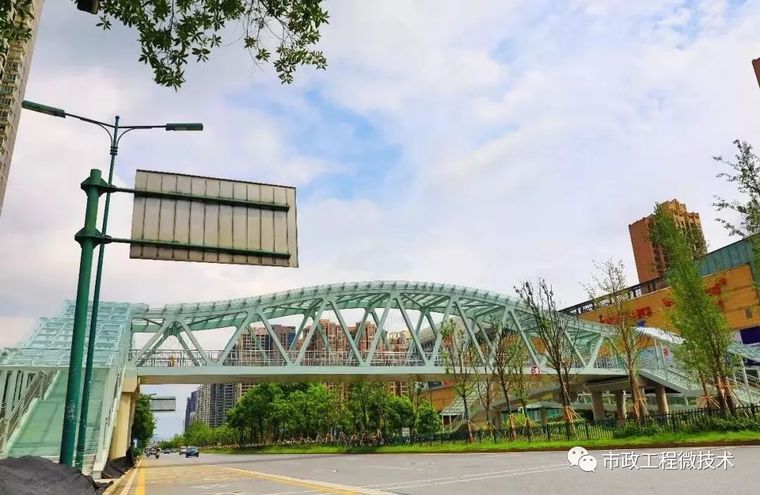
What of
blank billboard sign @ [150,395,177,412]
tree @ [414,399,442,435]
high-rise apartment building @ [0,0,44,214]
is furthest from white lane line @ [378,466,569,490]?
blank billboard sign @ [150,395,177,412]

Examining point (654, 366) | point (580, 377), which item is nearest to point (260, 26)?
point (654, 366)

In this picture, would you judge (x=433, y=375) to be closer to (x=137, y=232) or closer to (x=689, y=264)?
(x=689, y=264)

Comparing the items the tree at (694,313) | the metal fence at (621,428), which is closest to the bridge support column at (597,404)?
the metal fence at (621,428)

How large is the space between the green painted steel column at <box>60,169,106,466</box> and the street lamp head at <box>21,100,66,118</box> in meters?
2.96

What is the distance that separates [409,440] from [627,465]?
3148cm

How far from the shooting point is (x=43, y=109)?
11.4 meters

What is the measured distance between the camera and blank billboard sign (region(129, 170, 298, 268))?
30.6ft

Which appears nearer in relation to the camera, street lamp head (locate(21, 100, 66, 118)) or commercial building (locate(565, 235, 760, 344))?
street lamp head (locate(21, 100, 66, 118))

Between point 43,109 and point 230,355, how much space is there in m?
36.0

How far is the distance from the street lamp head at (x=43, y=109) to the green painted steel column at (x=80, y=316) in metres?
2.96

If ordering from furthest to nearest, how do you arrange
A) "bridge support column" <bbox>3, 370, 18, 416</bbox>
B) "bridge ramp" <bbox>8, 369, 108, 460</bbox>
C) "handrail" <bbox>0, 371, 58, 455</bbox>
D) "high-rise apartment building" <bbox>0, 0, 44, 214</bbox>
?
"high-rise apartment building" <bbox>0, 0, 44, 214</bbox>, "bridge support column" <bbox>3, 370, 18, 416</bbox>, "handrail" <bbox>0, 371, 58, 455</bbox>, "bridge ramp" <bbox>8, 369, 108, 460</bbox>

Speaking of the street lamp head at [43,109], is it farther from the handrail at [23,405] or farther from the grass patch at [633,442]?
the grass patch at [633,442]

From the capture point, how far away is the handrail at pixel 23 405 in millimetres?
20298

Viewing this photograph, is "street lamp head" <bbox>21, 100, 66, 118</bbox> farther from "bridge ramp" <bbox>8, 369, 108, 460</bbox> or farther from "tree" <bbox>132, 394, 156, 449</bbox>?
"tree" <bbox>132, 394, 156, 449</bbox>
